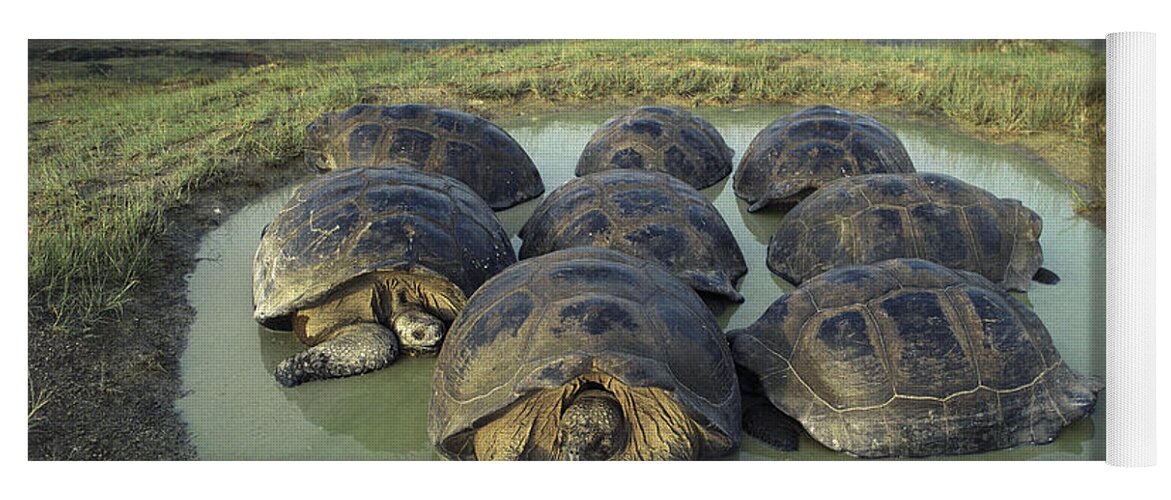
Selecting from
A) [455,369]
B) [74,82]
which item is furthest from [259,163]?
[455,369]

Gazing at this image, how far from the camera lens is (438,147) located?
809 cm

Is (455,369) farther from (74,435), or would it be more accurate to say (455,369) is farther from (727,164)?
(727,164)

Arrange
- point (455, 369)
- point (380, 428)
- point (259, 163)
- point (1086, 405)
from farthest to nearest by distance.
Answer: point (259, 163), point (380, 428), point (1086, 405), point (455, 369)

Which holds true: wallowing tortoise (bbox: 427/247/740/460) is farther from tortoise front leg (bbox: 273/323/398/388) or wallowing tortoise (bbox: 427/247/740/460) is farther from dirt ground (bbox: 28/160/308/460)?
dirt ground (bbox: 28/160/308/460)

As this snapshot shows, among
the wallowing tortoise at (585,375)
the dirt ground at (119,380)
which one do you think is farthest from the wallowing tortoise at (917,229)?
the dirt ground at (119,380)

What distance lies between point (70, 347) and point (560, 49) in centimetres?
558

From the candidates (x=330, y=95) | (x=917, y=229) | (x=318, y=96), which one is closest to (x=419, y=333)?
(x=917, y=229)

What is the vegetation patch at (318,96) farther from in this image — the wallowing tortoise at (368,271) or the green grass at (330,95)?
the wallowing tortoise at (368,271)

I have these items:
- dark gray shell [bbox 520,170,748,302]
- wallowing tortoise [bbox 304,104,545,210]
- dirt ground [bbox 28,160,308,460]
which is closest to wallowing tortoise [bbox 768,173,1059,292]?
dark gray shell [bbox 520,170,748,302]

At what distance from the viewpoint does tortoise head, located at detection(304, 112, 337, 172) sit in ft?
28.9

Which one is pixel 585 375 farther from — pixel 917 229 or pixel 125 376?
pixel 917 229

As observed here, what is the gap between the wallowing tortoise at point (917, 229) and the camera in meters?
6.14

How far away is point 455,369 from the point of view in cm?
439

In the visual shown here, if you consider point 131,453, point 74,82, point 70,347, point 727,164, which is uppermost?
point 74,82
